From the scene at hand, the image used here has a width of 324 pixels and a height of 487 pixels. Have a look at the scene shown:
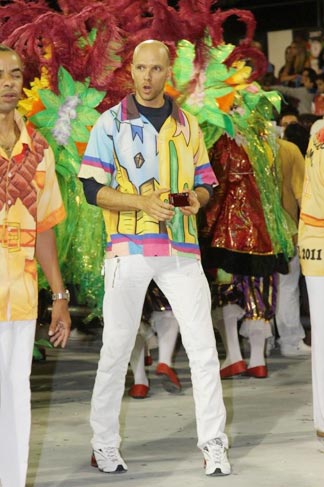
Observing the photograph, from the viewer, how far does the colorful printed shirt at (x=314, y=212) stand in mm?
5371

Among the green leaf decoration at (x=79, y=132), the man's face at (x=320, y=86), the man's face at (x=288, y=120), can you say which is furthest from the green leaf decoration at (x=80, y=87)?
the man's face at (x=320, y=86)

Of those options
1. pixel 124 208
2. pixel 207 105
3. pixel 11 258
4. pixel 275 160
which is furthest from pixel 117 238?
pixel 275 160

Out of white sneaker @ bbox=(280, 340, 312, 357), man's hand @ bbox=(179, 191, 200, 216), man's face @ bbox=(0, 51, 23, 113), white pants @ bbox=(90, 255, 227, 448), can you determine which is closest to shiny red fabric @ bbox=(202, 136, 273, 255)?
white sneaker @ bbox=(280, 340, 312, 357)

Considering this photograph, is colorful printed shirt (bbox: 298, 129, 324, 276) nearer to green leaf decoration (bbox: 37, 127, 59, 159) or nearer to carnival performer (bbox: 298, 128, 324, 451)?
carnival performer (bbox: 298, 128, 324, 451)

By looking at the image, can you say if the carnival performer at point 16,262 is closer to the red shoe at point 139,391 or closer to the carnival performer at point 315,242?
the carnival performer at point 315,242

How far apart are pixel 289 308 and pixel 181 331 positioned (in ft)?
12.8

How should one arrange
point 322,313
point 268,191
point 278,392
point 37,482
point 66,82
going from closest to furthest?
point 37,482 → point 322,313 → point 66,82 → point 278,392 → point 268,191

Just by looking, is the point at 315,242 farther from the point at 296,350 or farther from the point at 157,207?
the point at 296,350

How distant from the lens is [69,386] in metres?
7.43

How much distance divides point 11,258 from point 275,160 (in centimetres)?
381

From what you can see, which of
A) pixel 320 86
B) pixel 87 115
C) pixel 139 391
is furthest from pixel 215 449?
pixel 320 86

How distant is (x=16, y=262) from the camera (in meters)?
4.19

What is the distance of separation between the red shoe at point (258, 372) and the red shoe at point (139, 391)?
0.92 m

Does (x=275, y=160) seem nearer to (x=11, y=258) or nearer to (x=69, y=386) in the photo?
(x=69, y=386)
